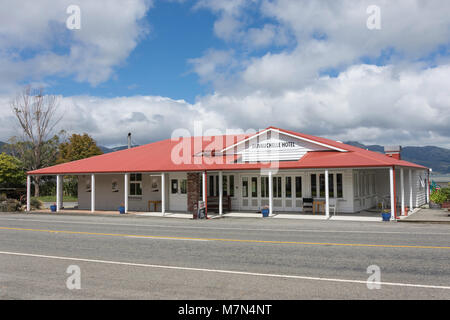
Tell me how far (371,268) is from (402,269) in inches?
24.2

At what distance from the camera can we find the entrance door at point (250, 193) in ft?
78.9

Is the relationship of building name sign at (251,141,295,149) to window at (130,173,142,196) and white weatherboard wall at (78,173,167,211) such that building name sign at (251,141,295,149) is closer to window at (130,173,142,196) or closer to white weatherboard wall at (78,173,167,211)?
white weatherboard wall at (78,173,167,211)

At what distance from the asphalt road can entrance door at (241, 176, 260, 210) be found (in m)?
9.38

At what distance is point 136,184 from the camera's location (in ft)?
85.8

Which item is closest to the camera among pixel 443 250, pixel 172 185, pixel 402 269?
pixel 402 269

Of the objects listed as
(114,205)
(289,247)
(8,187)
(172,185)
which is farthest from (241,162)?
(8,187)

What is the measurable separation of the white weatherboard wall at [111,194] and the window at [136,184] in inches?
11.0

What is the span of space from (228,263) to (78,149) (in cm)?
4359

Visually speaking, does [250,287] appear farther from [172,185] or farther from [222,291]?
[172,185]
